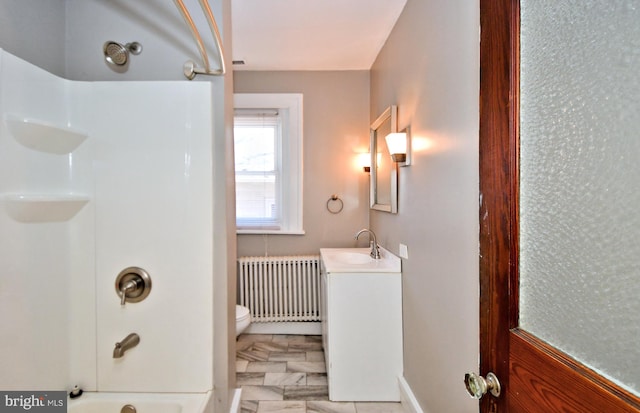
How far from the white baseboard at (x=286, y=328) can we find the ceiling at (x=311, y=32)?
248 centimetres

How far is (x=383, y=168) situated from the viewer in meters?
2.40

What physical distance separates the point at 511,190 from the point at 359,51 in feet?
7.55

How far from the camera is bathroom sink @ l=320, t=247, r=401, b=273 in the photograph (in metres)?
1.96

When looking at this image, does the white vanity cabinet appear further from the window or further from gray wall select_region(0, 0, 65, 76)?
gray wall select_region(0, 0, 65, 76)

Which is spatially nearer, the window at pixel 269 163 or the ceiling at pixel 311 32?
the ceiling at pixel 311 32

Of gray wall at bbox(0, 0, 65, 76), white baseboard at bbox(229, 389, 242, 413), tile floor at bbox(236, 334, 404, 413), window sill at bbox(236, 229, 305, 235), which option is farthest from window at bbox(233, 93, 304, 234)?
gray wall at bbox(0, 0, 65, 76)

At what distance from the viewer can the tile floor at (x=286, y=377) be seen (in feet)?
6.25

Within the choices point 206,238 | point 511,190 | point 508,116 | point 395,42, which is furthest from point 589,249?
point 395,42

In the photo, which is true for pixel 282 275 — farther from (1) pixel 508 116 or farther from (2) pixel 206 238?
(1) pixel 508 116

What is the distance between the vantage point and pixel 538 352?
1.84 ft

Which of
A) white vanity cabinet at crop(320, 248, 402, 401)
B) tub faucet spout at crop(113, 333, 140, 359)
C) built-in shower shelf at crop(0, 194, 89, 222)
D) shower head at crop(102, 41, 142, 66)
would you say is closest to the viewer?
built-in shower shelf at crop(0, 194, 89, 222)

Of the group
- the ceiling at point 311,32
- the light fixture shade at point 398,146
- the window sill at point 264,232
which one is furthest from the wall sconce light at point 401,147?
the window sill at point 264,232

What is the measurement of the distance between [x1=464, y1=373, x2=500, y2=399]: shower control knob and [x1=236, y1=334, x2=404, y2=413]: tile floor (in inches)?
55.6

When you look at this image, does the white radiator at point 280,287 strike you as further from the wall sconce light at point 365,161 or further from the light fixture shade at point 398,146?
the light fixture shade at point 398,146
